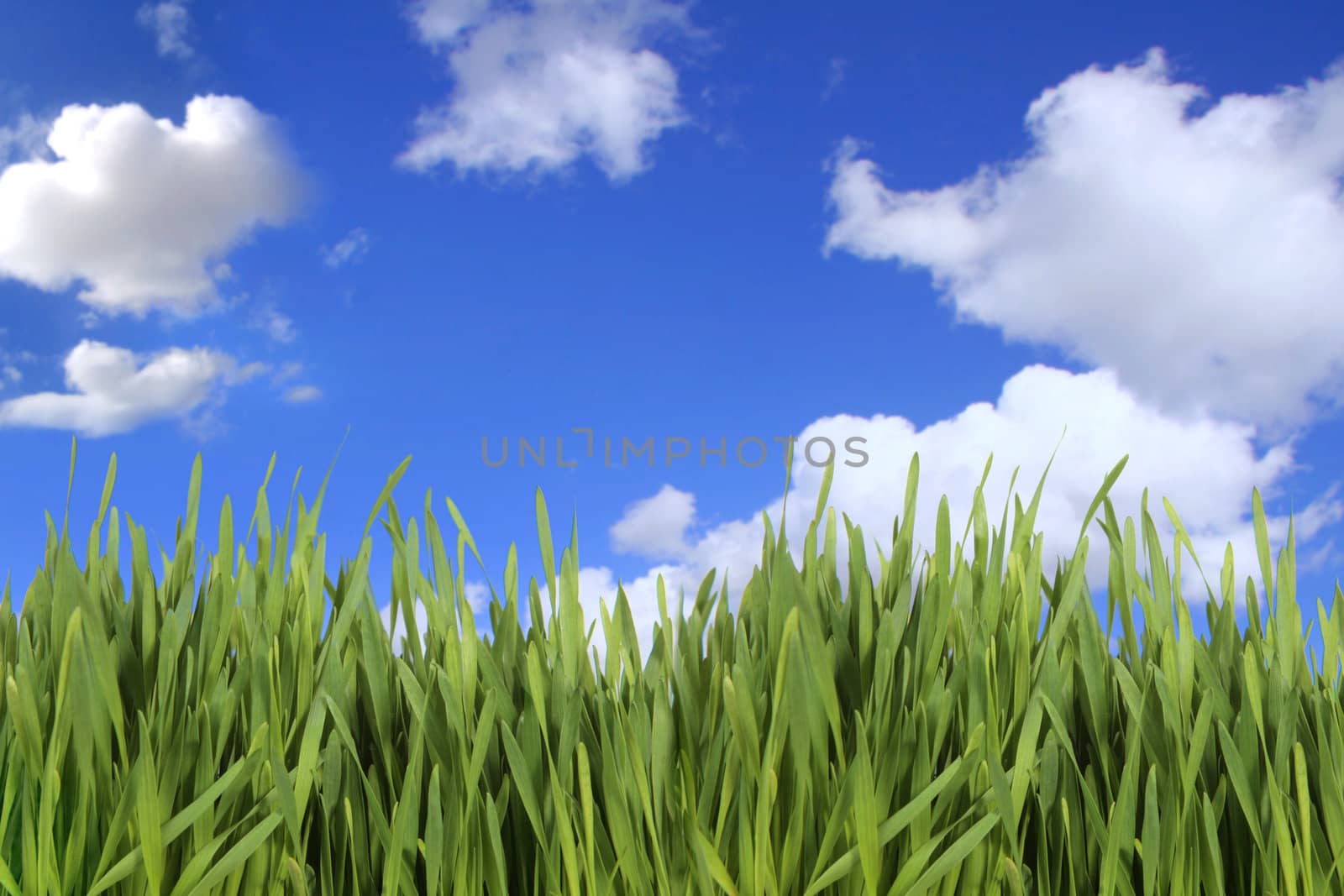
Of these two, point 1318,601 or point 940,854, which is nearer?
point 940,854

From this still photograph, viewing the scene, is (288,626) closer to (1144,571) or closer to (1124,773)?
(1124,773)

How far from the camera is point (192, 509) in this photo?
1839mm

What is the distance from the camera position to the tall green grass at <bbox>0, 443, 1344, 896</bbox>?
147 cm

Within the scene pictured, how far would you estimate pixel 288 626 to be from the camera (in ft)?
5.25

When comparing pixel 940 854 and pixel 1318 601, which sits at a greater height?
pixel 1318 601

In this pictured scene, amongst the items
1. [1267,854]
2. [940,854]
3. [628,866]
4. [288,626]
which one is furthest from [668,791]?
[1267,854]

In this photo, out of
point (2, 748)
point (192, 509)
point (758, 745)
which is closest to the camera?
point (758, 745)

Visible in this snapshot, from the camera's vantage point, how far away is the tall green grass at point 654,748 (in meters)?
1.47

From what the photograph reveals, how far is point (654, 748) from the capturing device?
5.00 feet

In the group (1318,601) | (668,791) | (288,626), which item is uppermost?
(1318,601)

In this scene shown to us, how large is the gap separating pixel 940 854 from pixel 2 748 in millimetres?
1483

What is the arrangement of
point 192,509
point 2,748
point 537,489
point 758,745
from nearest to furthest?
point 758,745, point 2,748, point 537,489, point 192,509

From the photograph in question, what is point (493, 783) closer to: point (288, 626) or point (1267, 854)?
point (288, 626)

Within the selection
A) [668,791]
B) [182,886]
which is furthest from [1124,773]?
[182,886]
